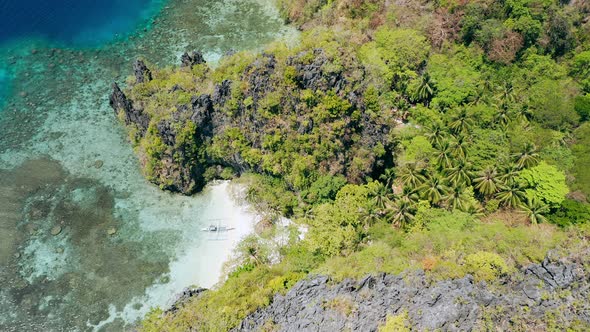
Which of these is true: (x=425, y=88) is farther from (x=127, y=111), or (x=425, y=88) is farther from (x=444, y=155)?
(x=127, y=111)

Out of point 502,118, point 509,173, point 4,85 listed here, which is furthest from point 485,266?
point 4,85

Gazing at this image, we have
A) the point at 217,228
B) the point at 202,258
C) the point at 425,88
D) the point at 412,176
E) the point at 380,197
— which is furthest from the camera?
the point at 425,88

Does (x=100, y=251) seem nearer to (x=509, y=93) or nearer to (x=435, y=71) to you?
(x=435, y=71)

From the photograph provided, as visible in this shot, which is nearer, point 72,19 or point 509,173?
point 509,173

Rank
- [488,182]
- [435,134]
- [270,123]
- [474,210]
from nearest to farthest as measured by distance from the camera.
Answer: [474,210] → [488,182] → [270,123] → [435,134]

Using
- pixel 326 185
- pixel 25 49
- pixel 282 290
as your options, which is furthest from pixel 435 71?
pixel 25 49

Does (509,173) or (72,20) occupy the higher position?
(72,20)

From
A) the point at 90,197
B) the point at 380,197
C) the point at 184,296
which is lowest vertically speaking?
the point at 184,296

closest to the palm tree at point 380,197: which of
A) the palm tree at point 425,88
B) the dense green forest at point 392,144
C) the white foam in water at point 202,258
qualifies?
the dense green forest at point 392,144
